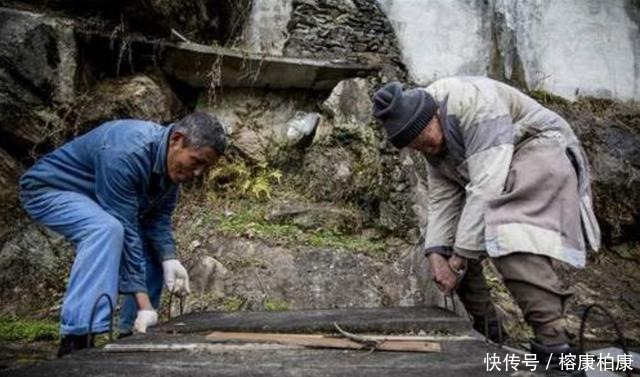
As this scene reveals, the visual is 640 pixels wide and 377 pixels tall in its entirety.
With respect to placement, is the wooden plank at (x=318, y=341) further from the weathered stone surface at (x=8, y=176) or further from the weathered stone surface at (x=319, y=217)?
the weathered stone surface at (x=8, y=176)

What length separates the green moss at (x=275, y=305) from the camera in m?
4.12

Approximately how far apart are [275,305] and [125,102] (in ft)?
8.52

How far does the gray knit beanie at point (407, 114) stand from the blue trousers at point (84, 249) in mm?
1295

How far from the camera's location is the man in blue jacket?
212 cm

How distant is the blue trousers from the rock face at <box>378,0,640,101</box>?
505cm

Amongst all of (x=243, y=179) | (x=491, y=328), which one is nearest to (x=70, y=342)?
(x=491, y=328)

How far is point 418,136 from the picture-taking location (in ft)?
7.18

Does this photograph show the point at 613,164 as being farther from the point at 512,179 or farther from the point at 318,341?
the point at 318,341

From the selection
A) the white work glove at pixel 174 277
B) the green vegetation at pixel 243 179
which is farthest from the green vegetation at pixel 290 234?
the white work glove at pixel 174 277

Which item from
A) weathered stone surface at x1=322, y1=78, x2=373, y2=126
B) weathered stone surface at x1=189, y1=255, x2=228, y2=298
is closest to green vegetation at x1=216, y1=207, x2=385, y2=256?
weathered stone surface at x1=189, y1=255, x2=228, y2=298

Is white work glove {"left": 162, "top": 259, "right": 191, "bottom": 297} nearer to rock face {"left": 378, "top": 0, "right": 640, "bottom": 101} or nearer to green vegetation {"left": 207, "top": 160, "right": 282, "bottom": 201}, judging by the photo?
green vegetation {"left": 207, "top": 160, "right": 282, "bottom": 201}

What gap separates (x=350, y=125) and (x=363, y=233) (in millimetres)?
1240

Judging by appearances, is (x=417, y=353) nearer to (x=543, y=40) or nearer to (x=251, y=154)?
(x=251, y=154)

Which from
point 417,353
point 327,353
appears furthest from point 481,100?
point 327,353
